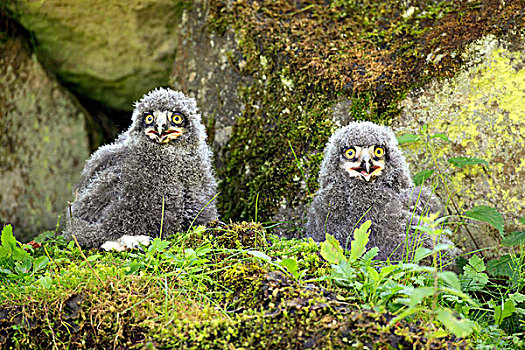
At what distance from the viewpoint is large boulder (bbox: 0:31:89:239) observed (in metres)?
4.79

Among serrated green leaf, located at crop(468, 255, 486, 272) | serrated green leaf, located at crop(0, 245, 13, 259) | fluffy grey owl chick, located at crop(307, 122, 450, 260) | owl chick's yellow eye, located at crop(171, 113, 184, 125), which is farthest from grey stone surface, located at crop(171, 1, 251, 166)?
serrated green leaf, located at crop(468, 255, 486, 272)

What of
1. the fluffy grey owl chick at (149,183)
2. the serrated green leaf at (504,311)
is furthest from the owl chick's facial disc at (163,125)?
the serrated green leaf at (504,311)

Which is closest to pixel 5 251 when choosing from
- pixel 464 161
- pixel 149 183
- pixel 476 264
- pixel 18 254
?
pixel 18 254

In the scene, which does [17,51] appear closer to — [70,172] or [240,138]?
[70,172]

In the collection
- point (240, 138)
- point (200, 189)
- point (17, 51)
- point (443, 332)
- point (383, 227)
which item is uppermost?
point (17, 51)

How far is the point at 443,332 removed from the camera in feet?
6.77

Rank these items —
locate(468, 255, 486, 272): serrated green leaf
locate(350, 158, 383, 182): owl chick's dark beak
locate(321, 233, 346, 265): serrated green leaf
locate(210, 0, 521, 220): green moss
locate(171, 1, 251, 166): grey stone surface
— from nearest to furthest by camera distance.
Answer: locate(321, 233, 346, 265): serrated green leaf
locate(468, 255, 486, 272): serrated green leaf
locate(350, 158, 383, 182): owl chick's dark beak
locate(210, 0, 521, 220): green moss
locate(171, 1, 251, 166): grey stone surface

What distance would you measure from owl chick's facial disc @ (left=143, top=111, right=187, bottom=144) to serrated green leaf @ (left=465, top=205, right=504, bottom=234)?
206 centimetres

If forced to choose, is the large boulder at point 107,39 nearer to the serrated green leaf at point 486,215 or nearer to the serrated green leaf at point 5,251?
the serrated green leaf at point 5,251

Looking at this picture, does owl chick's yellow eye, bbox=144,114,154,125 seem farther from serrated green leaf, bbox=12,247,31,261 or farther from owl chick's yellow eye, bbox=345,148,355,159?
owl chick's yellow eye, bbox=345,148,355,159

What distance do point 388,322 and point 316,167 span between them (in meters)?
1.87

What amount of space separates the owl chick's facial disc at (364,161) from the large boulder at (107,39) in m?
2.41

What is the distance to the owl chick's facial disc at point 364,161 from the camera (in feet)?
10.1

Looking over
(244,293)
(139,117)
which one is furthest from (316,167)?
(244,293)
